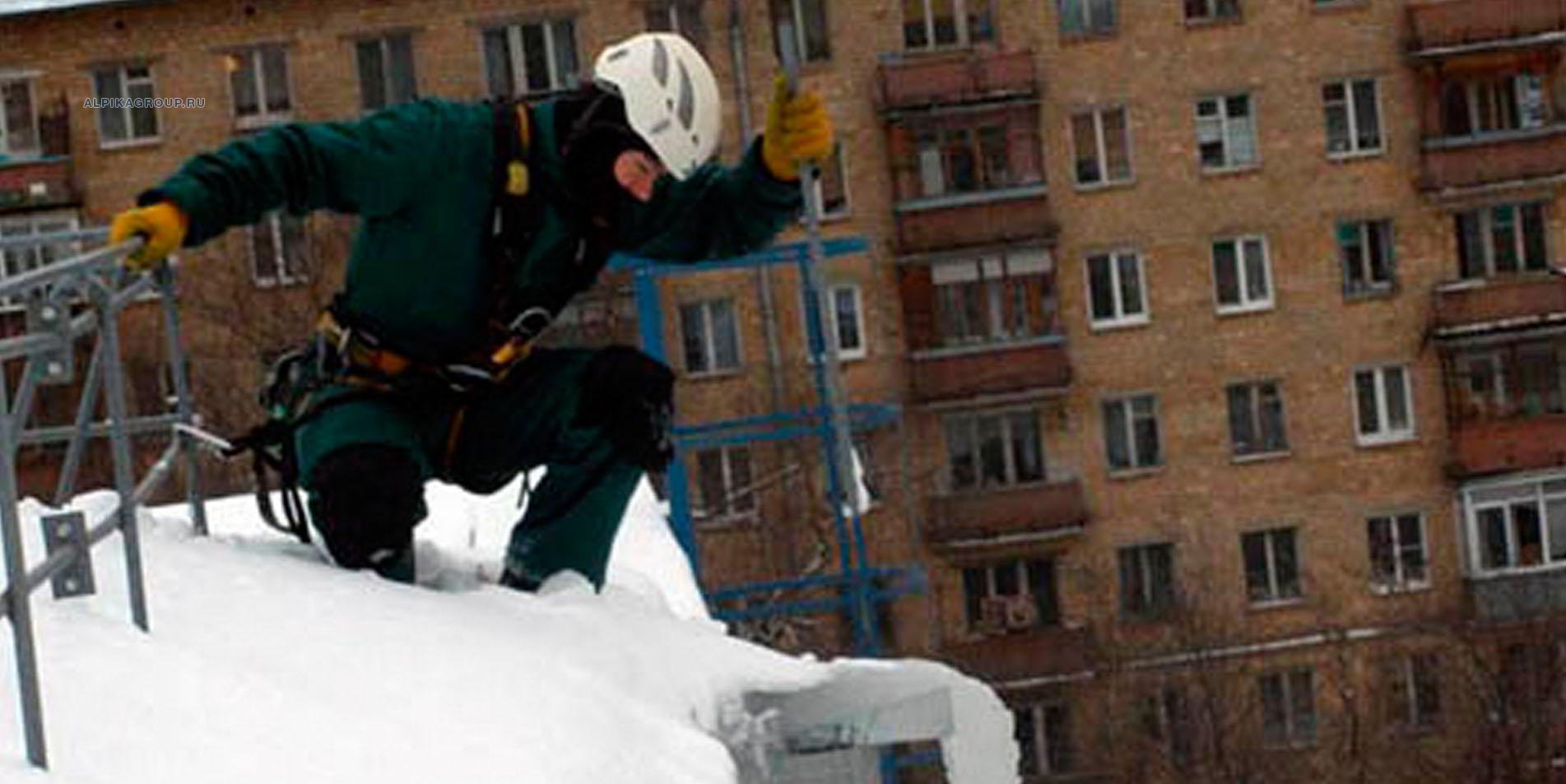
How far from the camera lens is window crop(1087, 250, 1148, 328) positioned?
105 feet

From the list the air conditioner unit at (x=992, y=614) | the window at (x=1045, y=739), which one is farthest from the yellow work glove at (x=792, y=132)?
A: the air conditioner unit at (x=992, y=614)

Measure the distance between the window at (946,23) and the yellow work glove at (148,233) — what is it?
26.9 meters

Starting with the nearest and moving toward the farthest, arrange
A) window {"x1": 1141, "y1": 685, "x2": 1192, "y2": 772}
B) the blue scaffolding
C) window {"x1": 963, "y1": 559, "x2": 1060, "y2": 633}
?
the blue scaffolding, window {"x1": 1141, "y1": 685, "x2": 1192, "y2": 772}, window {"x1": 963, "y1": 559, "x2": 1060, "y2": 633}

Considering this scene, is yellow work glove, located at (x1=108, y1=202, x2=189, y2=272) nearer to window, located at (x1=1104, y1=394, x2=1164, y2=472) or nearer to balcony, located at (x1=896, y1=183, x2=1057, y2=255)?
balcony, located at (x1=896, y1=183, x2=1057, y2=255)

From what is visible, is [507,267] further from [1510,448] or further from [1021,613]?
[1510,448]

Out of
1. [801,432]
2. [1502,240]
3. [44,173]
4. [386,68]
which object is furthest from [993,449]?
[801,432]

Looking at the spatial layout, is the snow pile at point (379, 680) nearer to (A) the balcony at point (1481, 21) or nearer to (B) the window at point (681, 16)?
(B) the window at point (681, 16)

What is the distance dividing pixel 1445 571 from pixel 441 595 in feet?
90.2

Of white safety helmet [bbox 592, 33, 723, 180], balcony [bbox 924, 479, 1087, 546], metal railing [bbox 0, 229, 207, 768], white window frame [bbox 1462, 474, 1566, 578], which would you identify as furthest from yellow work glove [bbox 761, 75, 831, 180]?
white window frame [bbox 1462, 474, 1566, 578]

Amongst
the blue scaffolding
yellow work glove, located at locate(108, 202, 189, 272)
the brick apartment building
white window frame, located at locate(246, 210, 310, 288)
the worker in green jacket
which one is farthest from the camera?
the brick apartment building

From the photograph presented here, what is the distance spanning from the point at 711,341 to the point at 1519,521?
953 cm

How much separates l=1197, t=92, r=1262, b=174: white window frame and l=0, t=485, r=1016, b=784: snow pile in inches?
1023

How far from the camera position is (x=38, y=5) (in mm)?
30953

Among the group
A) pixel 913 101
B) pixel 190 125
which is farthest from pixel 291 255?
pixel 913 101
